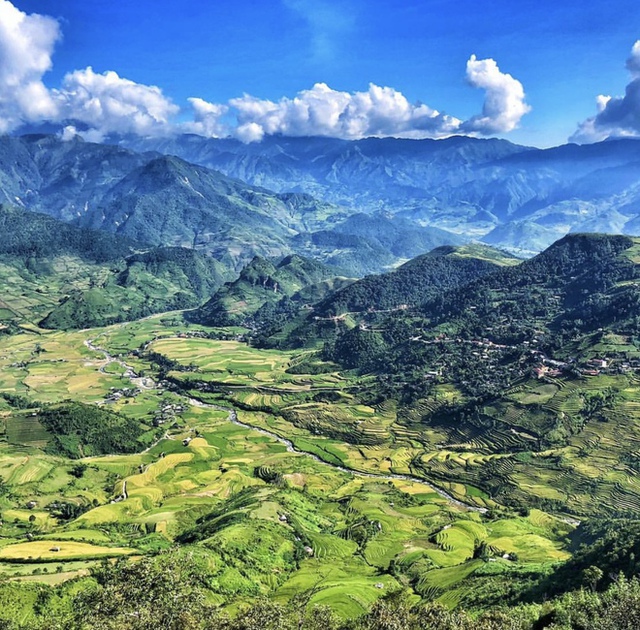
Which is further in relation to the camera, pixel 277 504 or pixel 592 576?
pixel 277 504

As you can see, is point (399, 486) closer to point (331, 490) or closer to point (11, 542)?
point (331, 490)

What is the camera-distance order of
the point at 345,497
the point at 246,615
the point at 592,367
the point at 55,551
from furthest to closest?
1. the point at 592,367
2. the point at 345,497
3. the point at 55,551
4. the point at 246,615

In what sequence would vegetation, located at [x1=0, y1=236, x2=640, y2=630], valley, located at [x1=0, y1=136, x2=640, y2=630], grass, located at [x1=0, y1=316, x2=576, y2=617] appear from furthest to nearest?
grass, located at [x1=0, y1=316, x2=576, y2=617] < valley, located at [x1=0, y1=136, x2=640, y2=630] < vegetation, located at [x1=0, y1=236, x2=640, y2=630]

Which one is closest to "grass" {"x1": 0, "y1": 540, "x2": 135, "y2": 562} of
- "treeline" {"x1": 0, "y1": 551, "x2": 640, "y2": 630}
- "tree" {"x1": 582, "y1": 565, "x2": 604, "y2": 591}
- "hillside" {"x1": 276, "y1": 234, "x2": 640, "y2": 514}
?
"treeline" {"x1": 0, "y1": 551, "x2": 640, "y2": 630}

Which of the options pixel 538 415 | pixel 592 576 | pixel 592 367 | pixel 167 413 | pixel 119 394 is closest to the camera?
pixel 592 576

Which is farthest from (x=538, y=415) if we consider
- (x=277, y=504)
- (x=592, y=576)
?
(x=592, y=576)

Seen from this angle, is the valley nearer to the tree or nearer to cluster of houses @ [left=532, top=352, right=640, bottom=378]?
the tree

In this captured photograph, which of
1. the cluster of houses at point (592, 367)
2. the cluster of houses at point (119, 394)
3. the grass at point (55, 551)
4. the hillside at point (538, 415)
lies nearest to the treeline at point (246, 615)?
the grass at point (55, 551)

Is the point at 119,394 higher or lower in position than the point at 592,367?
lower

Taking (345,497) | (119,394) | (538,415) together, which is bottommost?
(345,497)

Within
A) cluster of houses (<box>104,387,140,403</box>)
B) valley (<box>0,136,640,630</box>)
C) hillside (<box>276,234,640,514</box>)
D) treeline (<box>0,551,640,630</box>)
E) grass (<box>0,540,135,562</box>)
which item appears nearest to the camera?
treeline (<box>0,551,640,630</box>)

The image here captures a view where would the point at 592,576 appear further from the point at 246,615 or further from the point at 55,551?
the point at 55,551

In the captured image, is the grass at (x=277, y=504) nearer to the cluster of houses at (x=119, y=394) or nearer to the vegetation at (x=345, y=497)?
the vegetation at (x=345, y=497)
